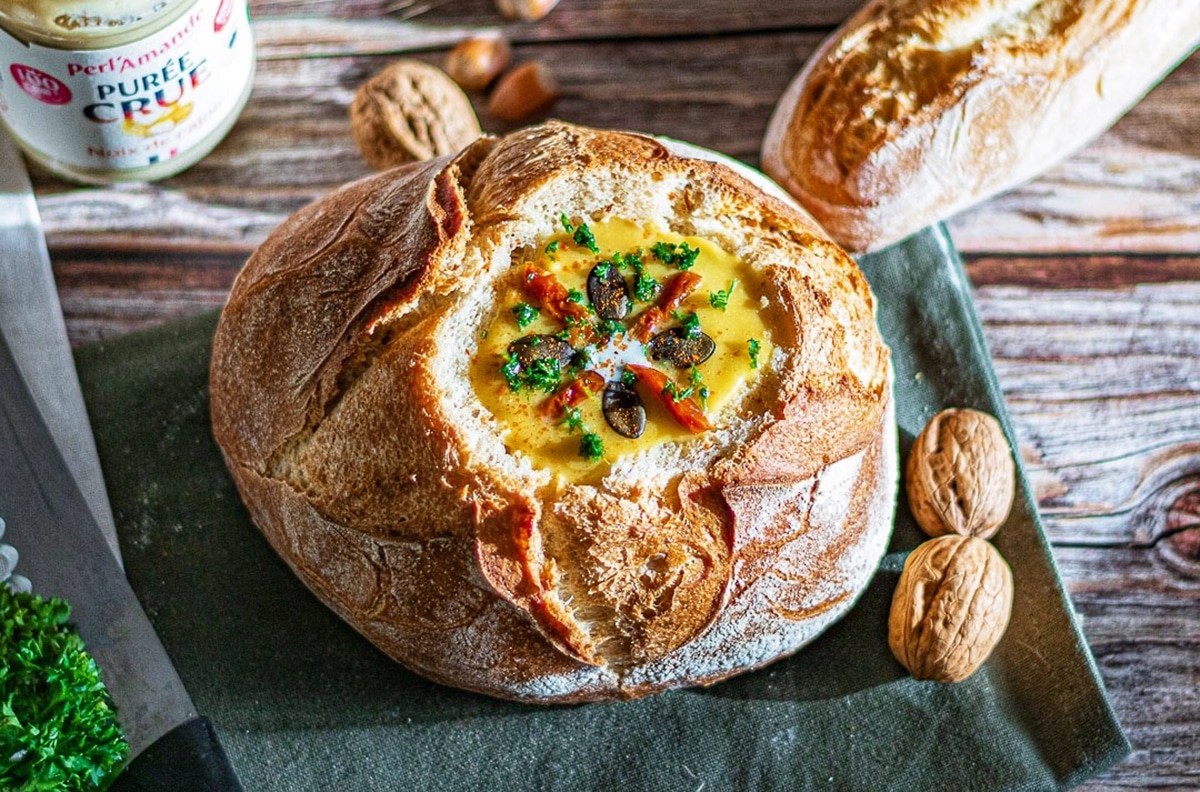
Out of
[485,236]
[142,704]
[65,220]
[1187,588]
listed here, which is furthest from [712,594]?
[65,220]

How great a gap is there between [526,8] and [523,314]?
0.81 metres

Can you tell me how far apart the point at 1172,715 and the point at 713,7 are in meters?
1.23

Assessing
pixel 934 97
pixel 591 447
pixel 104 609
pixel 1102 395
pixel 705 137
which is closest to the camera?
pixel 591 447

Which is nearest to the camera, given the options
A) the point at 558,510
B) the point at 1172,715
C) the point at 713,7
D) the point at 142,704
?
Result: the point at 558,510

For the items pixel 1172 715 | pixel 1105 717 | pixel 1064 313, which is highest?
pixel 1064 313

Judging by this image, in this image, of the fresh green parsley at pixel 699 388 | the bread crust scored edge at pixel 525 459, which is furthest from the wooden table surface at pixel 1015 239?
the fresh green parsley at pixel 699 388

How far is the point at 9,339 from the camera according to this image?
164 cm

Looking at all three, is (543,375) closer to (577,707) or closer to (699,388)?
(699,388)

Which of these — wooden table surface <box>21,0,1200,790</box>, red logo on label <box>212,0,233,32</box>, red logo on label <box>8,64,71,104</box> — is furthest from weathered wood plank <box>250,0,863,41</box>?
red logo on label <box>8,64,71,104</box>

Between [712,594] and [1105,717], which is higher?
[712,594]

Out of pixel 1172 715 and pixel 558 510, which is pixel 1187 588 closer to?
pixel 1172 715

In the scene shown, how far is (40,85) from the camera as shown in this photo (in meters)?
1.59

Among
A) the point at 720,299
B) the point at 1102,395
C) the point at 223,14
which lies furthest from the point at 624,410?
the point at 1102,395

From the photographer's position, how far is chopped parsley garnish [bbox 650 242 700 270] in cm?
137
